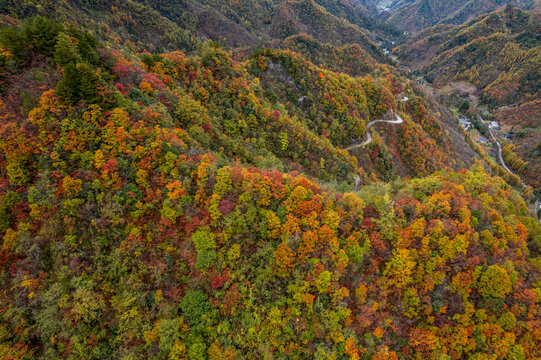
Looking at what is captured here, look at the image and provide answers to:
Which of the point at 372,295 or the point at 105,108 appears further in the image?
the point at 105,108

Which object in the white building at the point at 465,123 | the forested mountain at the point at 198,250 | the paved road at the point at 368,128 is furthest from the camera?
the white building at the point at 465,123

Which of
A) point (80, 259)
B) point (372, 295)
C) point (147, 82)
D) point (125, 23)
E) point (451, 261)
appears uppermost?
point (451, 261)

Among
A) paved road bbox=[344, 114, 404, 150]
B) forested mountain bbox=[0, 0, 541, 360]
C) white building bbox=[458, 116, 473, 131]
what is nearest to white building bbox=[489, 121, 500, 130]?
white building bbox=[458, 116, 473, 131]

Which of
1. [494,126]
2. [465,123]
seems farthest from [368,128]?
[494,126]

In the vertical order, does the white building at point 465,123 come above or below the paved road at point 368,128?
above

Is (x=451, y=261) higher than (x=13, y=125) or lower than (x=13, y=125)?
higher

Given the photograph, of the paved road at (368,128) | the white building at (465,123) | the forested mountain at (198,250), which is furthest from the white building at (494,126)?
the forested mountain at (198,250)

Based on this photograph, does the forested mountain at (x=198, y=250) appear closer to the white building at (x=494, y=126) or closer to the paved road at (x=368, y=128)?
the paved road at (x=368, y=128)

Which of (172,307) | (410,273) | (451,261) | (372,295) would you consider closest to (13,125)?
(172,307)

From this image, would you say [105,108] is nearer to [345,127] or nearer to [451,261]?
[451,261]

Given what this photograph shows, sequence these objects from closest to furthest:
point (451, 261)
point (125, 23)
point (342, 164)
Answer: point (451, 261) < point (342, 164) < point (125, 23)

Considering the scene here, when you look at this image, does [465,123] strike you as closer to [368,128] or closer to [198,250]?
[368,128]
